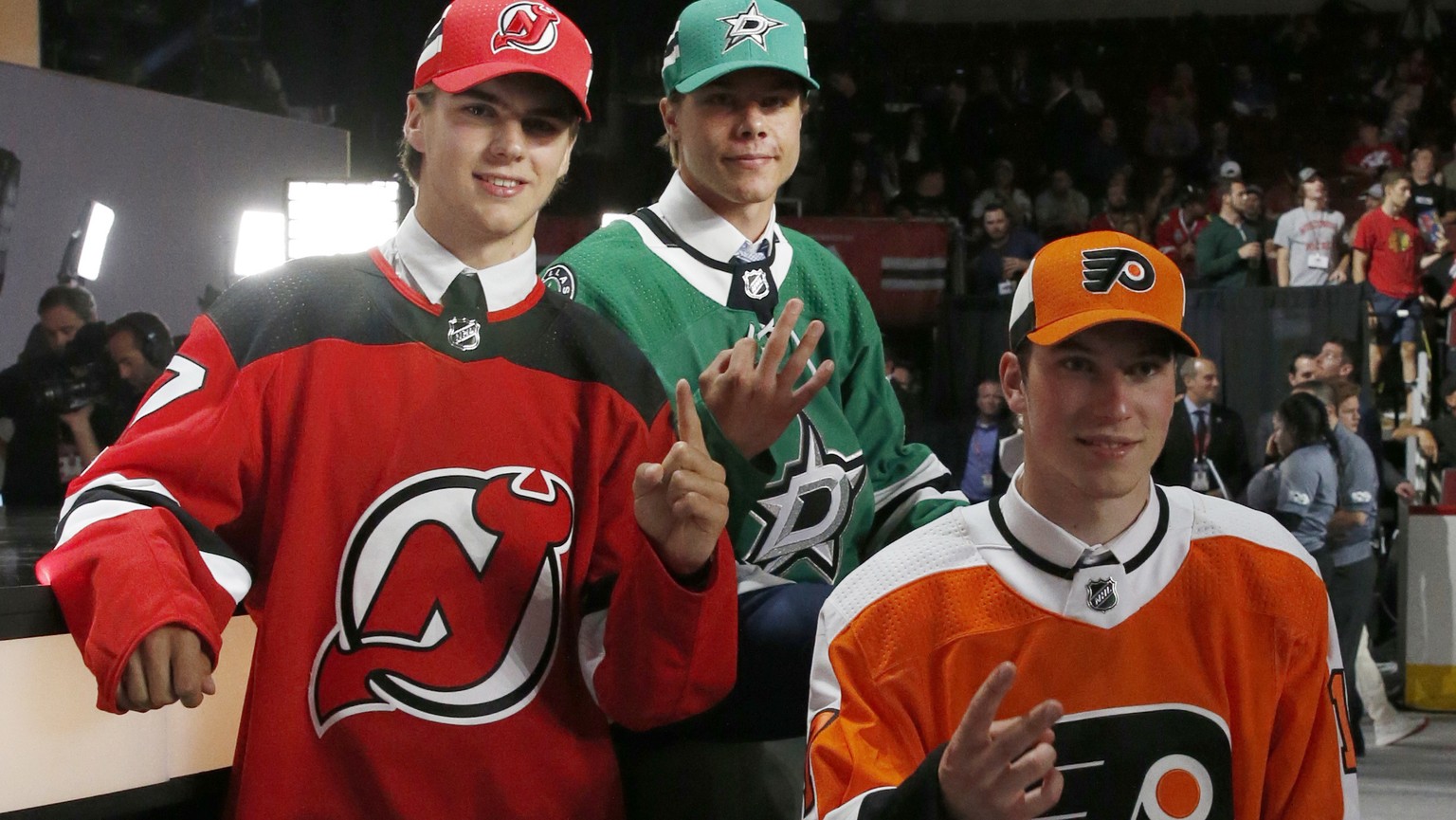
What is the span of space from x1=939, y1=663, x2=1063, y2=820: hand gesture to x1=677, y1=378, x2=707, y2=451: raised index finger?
0.46 m

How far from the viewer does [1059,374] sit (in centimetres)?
178

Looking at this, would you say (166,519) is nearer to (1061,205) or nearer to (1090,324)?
(1090,324)

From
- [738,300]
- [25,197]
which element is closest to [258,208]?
[25,197]

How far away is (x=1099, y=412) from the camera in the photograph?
174 centimetres

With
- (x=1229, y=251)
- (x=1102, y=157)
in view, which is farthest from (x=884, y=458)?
(x=1102, y=157)

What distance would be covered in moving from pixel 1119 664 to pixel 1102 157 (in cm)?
1234

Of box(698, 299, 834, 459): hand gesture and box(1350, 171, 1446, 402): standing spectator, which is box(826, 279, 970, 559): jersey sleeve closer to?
box(698, 299, 834, 459): hand gesture

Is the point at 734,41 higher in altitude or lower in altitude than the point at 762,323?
higher

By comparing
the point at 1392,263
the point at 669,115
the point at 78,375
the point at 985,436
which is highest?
the point at 669,115

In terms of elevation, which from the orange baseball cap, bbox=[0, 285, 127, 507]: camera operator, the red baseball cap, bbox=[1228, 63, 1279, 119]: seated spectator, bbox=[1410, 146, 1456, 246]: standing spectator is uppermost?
bbox=[1228, 63, 1279, 119]: seated spectator

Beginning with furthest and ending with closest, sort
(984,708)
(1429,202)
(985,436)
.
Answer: (1429,202) → (985,436) → (984,708)

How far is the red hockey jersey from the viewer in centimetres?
178

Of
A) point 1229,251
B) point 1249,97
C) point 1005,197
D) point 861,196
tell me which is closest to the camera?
point 1229,251

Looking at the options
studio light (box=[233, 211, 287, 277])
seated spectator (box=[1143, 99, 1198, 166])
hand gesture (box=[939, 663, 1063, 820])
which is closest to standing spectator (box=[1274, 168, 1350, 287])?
seated spectator (box=[1143, 99, 1198, 166])
